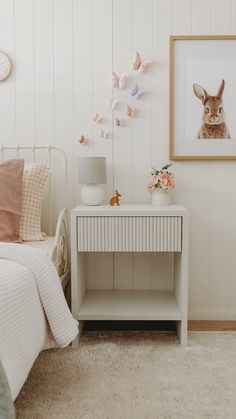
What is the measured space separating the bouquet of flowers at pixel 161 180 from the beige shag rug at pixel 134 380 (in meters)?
0.84

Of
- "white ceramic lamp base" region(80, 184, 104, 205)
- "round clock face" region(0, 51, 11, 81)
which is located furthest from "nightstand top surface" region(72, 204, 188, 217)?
"round clock face" region(0, 51, 11, 81)

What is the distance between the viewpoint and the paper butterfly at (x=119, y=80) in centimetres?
258

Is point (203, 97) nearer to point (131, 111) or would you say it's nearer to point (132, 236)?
point (131, 111)

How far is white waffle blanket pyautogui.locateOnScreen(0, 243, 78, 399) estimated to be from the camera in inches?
55.6

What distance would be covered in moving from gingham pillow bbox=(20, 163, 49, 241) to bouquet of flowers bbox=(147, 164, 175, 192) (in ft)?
1.96

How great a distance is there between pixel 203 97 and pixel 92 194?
880 millimetres

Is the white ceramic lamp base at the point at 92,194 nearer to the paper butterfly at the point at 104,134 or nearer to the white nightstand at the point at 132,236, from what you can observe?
the white nightstand at the point at 132,236

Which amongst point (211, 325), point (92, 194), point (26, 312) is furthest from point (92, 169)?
point (211, 325)

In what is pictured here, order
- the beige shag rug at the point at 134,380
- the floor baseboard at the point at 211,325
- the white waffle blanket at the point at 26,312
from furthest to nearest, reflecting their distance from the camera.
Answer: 1. the floor baseboard at the point at 211,325
2. the beige shag rug at the point at 134,380
3. the white waffle blanket at the point at 26,312

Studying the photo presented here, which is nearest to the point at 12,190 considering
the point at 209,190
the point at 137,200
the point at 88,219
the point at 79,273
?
the point at 88,219

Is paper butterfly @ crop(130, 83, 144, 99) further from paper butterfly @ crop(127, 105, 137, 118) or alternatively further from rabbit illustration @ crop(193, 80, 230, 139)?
rabbit illustration @ crop(193, 80, 230, 139)

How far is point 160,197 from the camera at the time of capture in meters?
2.51

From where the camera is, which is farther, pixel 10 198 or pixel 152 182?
pixel 152 182

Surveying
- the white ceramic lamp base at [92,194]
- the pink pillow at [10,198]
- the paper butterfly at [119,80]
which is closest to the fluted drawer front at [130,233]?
the white ceramic lamp base at [92,194]
